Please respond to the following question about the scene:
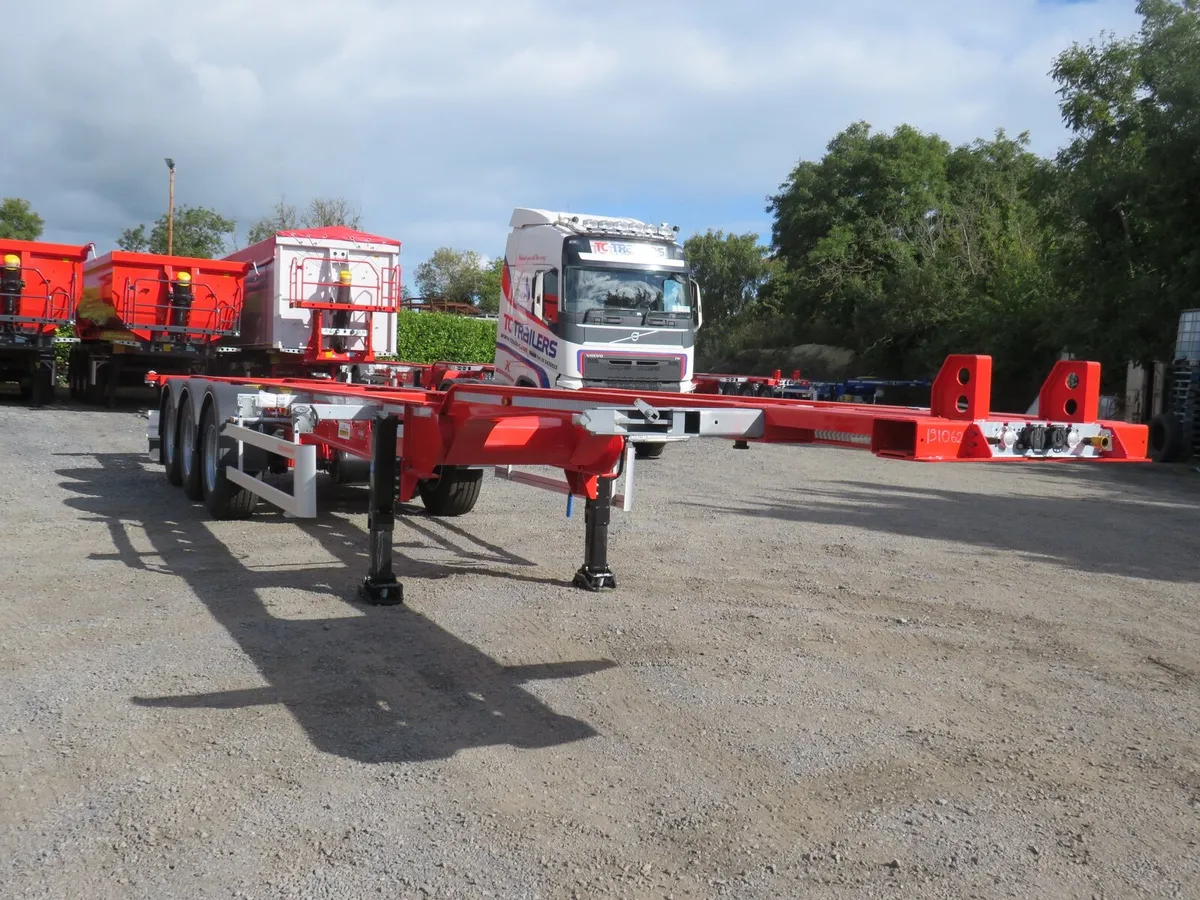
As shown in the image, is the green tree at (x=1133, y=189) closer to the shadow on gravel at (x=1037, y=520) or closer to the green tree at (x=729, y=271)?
the shadow on gravel at (x=1037, y=520)

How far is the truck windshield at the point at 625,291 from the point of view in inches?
567

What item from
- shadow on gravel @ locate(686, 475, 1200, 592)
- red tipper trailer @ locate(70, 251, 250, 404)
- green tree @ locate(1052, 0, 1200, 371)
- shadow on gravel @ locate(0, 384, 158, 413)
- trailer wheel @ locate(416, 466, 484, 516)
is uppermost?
green tree @ locate(1052, 0, 1200, 371)

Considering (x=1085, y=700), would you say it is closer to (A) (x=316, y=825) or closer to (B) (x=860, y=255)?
(A) (x=316, y=825)

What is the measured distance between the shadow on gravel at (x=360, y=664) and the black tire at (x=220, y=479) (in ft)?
1.43

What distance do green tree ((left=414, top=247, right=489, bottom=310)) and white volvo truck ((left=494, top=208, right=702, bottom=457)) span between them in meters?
60.3

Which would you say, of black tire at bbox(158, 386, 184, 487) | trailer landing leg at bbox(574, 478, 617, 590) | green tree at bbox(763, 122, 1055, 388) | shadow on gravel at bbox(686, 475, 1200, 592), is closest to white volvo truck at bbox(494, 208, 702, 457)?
shadow on gravel at bbox(686, 475, 1200, 592)

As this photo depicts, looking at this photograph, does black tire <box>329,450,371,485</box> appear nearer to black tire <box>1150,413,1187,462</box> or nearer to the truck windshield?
the truck windshield

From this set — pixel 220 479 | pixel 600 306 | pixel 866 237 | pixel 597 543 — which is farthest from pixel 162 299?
pixel 866 237

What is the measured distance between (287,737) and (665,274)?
453 inches

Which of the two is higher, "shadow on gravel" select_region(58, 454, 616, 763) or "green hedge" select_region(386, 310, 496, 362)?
"green hedge" select_region(386, 310, 496, 362)

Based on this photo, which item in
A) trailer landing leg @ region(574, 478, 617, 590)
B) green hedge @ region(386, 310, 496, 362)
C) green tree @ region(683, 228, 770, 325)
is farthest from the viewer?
green tree @ region(683, 228, 770, 325)

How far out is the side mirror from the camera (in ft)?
48.0

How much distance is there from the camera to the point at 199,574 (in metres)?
7.22

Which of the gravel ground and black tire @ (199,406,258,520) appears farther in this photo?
black tire @ (199,406,258,520)
